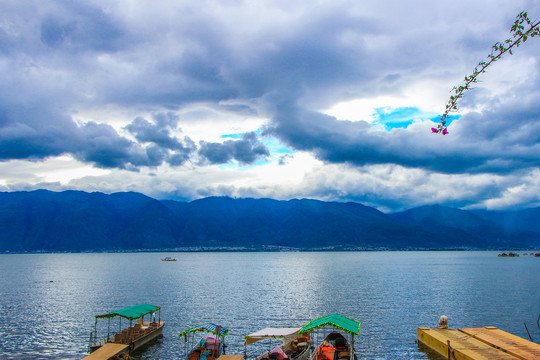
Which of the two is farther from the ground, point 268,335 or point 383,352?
point 268,335

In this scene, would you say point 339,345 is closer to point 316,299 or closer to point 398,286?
point 316,299

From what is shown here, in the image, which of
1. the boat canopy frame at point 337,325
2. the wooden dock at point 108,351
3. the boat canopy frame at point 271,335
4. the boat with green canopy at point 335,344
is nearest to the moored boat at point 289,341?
the boat canopy frame at point 271,335

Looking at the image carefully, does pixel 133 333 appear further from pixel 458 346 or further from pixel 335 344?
pixel 458 346

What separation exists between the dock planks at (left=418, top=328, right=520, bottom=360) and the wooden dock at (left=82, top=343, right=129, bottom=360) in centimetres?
3745

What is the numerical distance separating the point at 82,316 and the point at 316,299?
50927 millimetres

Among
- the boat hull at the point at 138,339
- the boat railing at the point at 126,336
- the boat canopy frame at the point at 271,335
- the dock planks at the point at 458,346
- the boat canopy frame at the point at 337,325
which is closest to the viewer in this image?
the dock planks at the point at 458,346

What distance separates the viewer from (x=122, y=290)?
383ft

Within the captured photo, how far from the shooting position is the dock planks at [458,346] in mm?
39838

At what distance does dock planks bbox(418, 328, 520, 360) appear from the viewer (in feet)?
131

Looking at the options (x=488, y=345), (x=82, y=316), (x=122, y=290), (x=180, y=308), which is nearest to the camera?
(x=488, y=345)

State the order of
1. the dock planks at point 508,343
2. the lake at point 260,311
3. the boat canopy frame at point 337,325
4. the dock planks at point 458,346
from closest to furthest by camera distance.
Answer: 1. the dock planks at point 508,343
2. the dock planks at point 458,346
3. the boat canopy frame at point 337,325
4. the lake at point 260,311

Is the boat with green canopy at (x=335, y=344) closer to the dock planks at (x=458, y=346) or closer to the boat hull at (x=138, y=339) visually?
the dock planks at (x=458, y=346)

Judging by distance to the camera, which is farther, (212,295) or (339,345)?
(212,295)

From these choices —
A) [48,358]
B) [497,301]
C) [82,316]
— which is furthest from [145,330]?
[497,301]
